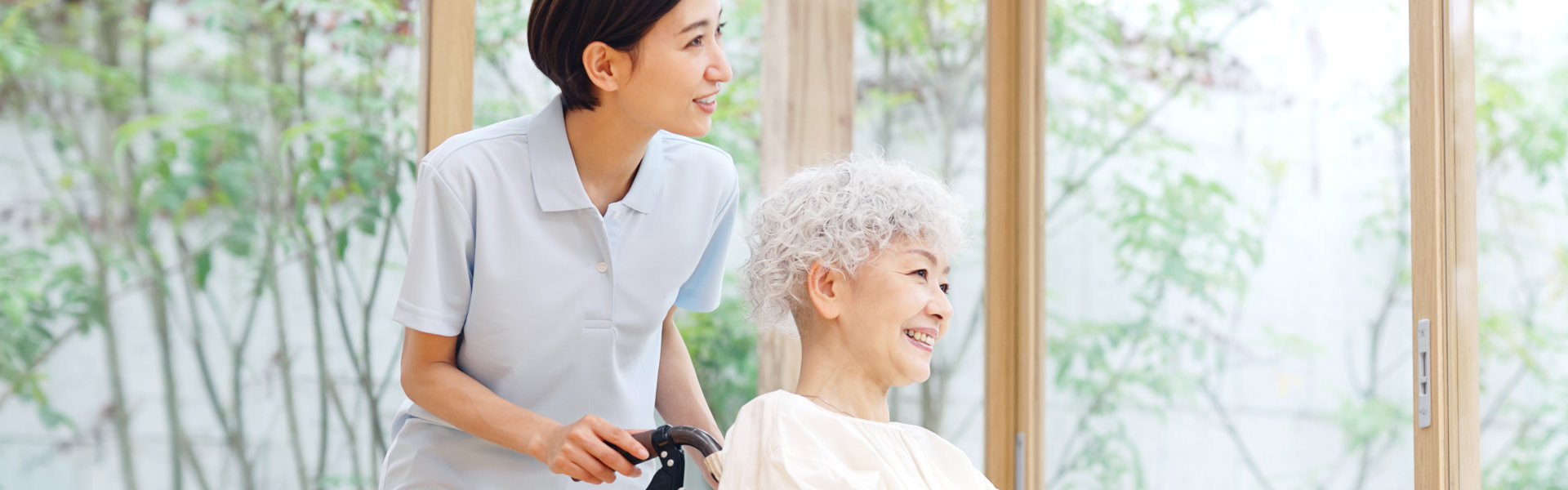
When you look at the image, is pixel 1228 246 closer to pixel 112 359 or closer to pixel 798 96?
pixel 798 96

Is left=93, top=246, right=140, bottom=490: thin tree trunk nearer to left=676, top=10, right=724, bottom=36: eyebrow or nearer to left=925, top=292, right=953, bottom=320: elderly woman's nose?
left=676, top=10, right=724, bottom=36: eyebrow

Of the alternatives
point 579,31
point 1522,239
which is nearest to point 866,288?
point 579,31

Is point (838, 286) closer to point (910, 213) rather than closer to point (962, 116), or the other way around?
point (910, 213)

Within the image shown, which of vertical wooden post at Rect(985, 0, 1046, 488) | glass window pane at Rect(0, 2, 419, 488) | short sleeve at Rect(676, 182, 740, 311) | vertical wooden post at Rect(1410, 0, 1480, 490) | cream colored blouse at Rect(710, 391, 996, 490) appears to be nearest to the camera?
cream colored blouse at Rect(710, 391, 996, 490)

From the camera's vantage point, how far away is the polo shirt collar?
5.08 feet

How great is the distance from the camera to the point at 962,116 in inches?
120

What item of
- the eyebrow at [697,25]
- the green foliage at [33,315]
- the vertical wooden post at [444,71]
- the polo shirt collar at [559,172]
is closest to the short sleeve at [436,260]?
the polo shirt collar at [559,172]

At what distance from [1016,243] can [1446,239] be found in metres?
1.14

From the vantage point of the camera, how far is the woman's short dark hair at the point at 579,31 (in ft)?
4.84

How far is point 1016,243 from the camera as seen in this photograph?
3066 mm

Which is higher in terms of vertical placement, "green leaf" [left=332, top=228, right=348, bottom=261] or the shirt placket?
"green leaf" [left=332, top=228, right=348, bottom=261]

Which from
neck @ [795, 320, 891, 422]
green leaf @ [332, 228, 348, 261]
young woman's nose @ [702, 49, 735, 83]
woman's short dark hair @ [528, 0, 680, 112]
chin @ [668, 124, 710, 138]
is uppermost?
woman's short dark hair @ [528, 0, 680, 112]

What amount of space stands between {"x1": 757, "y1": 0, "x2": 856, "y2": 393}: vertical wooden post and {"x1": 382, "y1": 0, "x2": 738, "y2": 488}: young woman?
1.10 metres

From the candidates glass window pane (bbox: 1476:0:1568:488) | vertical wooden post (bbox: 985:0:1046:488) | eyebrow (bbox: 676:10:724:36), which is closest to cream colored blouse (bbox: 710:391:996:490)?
eyebrow (bbox: 676:10:724:36)
